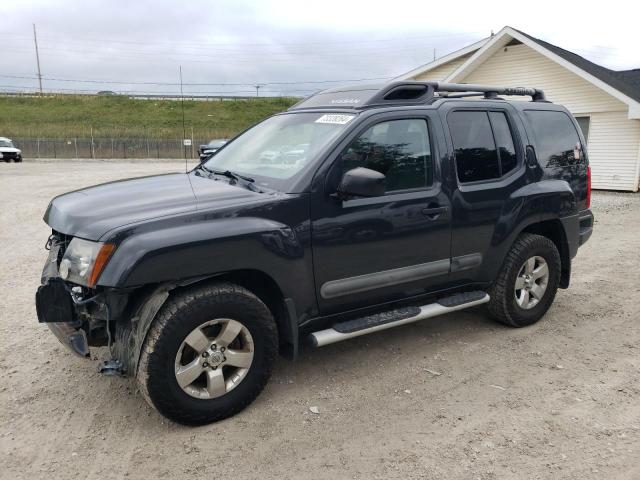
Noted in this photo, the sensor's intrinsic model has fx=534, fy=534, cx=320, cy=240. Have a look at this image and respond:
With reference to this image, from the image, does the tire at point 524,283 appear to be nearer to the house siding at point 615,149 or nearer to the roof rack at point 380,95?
the roof rack at point 380,95

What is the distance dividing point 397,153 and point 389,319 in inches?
47.9

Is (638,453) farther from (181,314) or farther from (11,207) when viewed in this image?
(11,207)

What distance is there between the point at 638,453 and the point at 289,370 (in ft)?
7.46

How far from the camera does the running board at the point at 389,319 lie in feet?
11.9

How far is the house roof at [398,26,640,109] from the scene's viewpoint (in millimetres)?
15375

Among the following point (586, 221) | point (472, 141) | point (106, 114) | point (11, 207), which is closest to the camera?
point (472, 141)

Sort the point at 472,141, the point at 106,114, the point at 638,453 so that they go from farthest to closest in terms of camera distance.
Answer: the point at 106,114 → the point at 472,141 → the point at 638,453

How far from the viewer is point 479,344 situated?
455cm

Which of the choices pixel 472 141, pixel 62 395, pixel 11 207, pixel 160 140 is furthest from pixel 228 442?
pixel 160 140

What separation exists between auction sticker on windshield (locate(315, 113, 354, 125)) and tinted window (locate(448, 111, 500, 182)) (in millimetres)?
931

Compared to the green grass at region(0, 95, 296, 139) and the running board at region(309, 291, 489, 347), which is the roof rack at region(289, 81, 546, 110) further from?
the green grass at region(0, 95, 296, 139)

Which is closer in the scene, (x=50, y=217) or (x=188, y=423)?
(x=188, y=423)

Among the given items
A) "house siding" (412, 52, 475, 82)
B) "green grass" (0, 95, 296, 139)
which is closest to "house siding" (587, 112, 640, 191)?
"house siding" (412, 52, 475, 82)

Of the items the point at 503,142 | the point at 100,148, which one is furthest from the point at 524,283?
the point at 100,148
